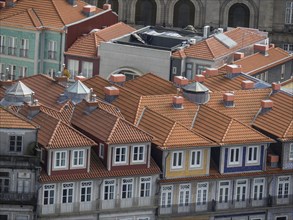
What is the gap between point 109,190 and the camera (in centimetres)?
19588

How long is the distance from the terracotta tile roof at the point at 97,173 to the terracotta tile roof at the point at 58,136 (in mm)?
2362

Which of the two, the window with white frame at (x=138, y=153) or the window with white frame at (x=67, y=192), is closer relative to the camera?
the window with white frame at (x=67, y=192)

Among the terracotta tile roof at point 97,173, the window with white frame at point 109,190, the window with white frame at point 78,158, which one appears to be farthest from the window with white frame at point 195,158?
the window with white frame at point 78,158

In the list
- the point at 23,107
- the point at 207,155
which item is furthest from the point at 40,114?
the point at 207,155

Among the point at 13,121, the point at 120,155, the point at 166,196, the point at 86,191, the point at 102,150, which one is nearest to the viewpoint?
the point at 13,121

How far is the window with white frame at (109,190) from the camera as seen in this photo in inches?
7702

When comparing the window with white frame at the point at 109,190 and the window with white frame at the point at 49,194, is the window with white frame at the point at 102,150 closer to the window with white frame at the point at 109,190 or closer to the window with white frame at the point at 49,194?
the window with white frame at the point at 109,190

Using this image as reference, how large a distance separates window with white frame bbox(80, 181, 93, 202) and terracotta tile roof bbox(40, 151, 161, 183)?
2.48ft

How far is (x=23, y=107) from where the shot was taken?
19888 centimetres

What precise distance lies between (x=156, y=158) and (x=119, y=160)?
12.4ft

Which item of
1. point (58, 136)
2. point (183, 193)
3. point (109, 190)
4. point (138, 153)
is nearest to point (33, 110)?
point (58, 136)

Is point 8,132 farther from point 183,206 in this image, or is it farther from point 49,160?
point 183,206

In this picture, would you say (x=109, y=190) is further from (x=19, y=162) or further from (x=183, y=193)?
(x=19, y=162)

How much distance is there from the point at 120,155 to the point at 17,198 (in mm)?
9223
